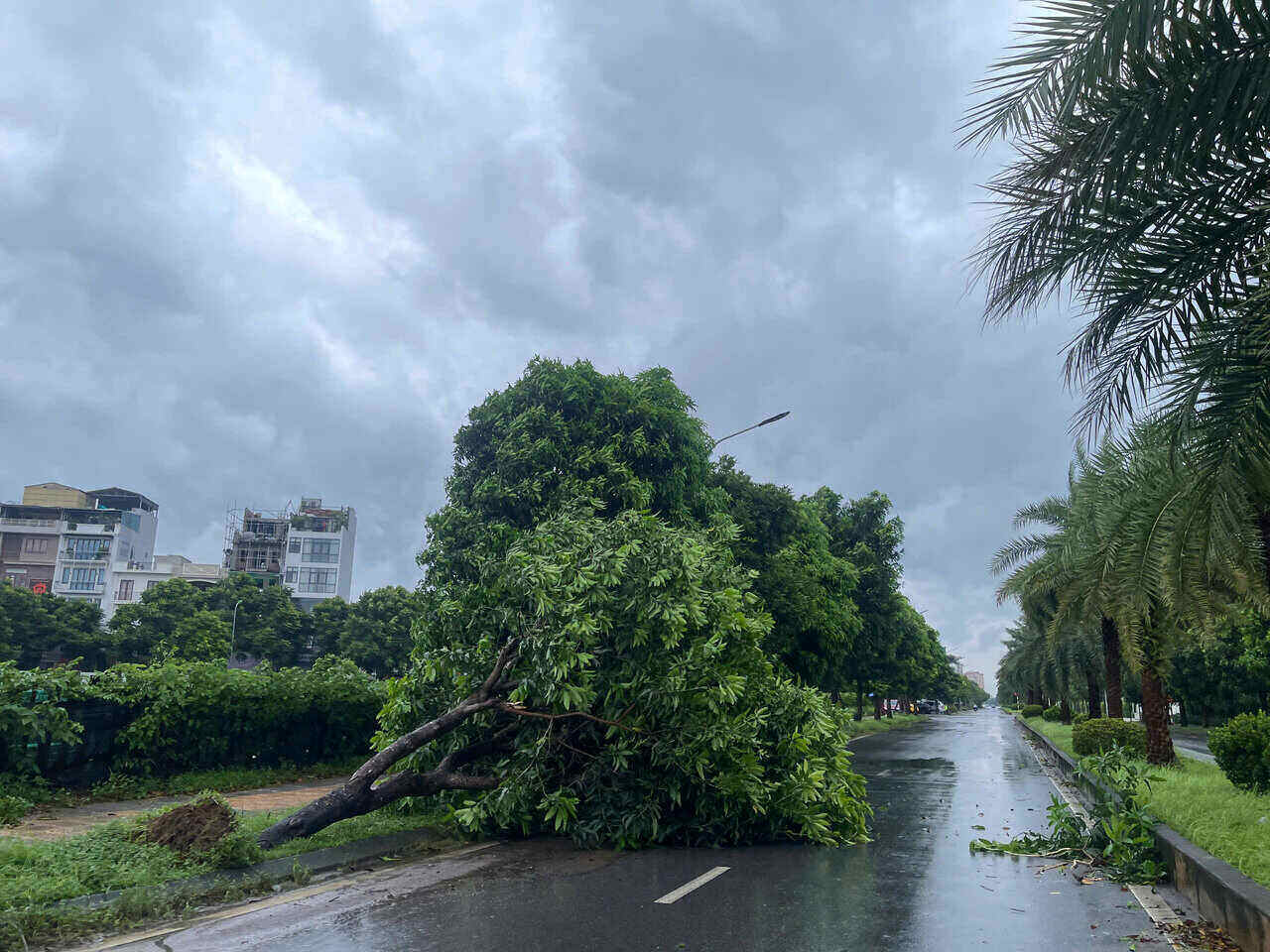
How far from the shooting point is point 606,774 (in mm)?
10633

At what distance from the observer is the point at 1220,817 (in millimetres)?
10164

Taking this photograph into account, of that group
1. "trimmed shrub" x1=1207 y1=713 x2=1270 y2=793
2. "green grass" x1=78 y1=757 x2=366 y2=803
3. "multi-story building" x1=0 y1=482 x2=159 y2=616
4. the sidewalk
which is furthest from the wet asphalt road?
"multi-story building" x1=0 y1=482 x2=159 y2=616

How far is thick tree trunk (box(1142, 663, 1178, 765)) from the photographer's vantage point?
727 inches

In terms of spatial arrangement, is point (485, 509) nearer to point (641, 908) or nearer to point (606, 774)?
point (606, 774)

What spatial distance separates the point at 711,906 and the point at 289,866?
157 inches

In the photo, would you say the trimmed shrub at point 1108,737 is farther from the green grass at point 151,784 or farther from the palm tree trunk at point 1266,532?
the green grass at point 151,784

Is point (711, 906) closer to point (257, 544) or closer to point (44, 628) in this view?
point (44, 628)

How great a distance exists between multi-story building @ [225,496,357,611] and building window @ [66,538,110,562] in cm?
1599

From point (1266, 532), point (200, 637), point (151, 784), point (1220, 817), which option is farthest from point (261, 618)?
point (1266, 532)

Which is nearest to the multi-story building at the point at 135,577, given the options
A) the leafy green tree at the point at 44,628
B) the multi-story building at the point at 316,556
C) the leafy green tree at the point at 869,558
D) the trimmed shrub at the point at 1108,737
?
the multi-story building at the point at 316,556

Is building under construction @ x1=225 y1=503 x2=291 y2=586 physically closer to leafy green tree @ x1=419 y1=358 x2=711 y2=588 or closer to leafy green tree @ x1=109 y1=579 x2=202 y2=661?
leafy green tree @ x1=109 y1=579 x2=202 y2=661

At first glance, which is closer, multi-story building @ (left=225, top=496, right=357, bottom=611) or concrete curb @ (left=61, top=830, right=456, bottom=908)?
concrete curb @ (left=61, top=830, right=456, bottom=908)

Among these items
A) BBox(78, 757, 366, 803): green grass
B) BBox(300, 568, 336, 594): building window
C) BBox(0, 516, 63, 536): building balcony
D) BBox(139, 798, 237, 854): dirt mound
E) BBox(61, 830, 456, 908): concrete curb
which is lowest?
BBox(61, 830, 456, 908): concrete curb

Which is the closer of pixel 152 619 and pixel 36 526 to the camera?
pixel 152 619
